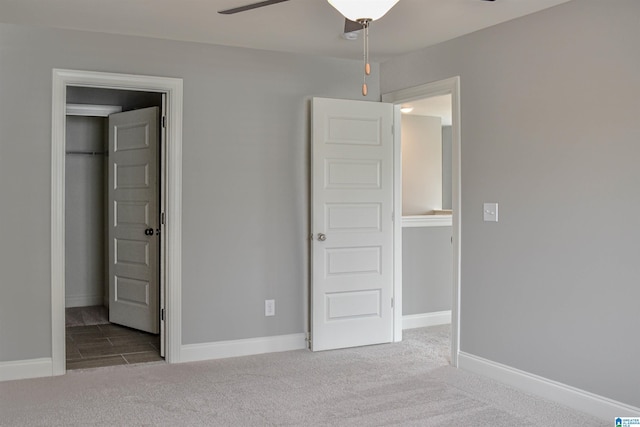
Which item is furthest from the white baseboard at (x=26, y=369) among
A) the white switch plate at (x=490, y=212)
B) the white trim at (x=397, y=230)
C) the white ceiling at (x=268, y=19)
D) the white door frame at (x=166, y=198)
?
the white switch plate at (x=490, y=212)

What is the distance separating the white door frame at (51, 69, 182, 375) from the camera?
4.23m

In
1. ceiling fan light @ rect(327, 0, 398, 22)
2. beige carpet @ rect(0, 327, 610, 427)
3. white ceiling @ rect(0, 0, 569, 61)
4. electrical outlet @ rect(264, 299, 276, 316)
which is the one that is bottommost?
beige carpet @ rect(0, 327, 610, 427)

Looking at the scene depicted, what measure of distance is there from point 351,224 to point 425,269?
124 cm

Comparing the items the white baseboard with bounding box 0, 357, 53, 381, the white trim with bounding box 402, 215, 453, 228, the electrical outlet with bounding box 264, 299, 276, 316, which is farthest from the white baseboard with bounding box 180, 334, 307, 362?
→ the white trim with bounding box 402, 215, 453, 228

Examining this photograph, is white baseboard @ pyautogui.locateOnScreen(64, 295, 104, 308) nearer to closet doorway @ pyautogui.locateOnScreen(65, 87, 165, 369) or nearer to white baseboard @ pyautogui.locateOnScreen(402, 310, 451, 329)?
closet doorway @ pyautogui.locateOnScreen(65, 87, 165, 369)

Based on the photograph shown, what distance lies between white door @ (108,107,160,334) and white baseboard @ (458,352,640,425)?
2.88m

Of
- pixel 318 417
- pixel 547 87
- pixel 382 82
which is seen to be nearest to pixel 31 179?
pixel 318 417

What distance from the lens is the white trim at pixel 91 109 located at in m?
6.39

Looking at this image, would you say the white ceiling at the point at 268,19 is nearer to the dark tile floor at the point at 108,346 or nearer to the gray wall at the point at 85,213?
the dark tile floor at the point at 108,346

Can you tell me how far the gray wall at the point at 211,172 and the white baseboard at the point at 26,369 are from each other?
0.17 ft

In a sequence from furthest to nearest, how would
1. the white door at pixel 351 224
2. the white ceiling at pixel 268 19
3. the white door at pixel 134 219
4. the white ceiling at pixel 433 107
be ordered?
the white ceiling at pixel 433 107
the white door at pixel 134 219
the white door at pixel 351 224
the white ceiling at pixel 268 19

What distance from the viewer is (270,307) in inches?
195

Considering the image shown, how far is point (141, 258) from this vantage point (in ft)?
18.9

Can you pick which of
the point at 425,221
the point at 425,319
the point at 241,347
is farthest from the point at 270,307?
the point at 425,221
